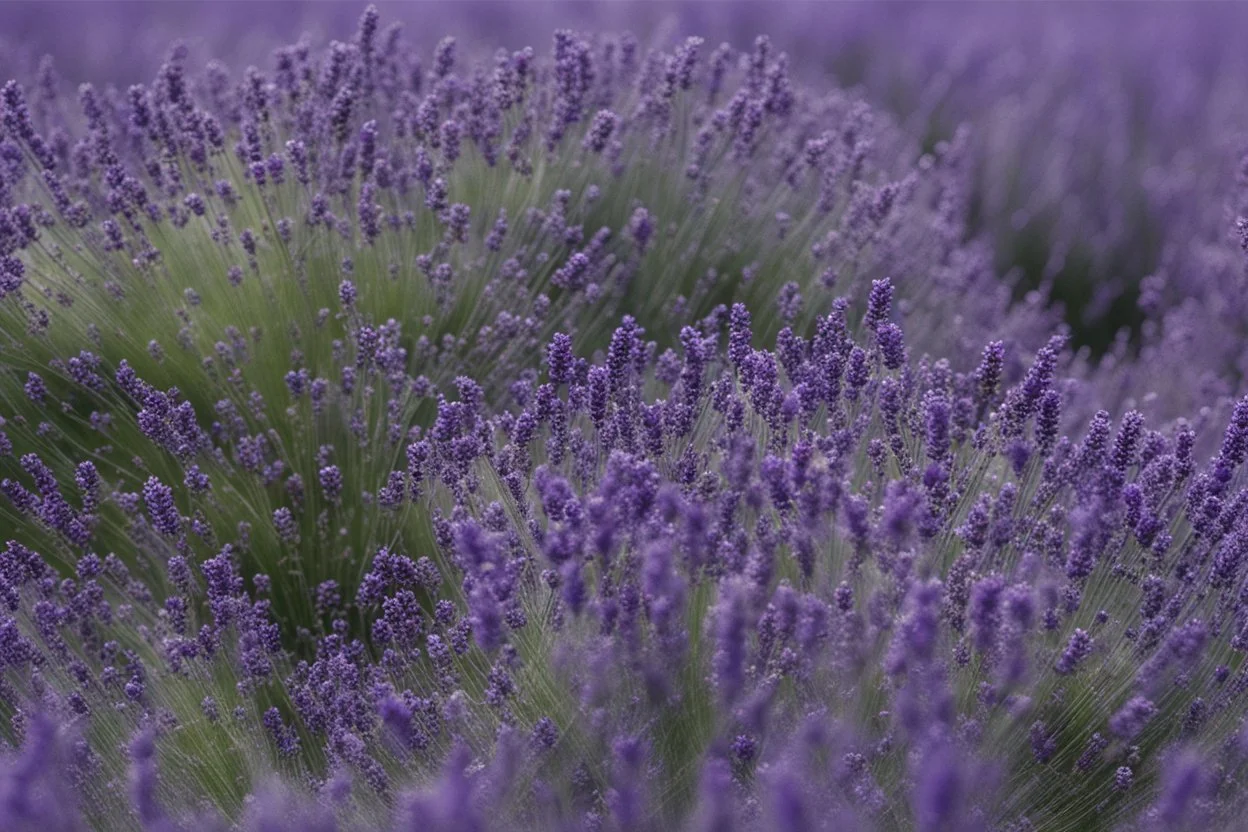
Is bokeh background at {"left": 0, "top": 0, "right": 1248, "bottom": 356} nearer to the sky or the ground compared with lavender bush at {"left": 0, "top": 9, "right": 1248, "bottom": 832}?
nearer to the sky

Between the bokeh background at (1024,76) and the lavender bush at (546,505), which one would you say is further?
the bokeh background at (1024,76)

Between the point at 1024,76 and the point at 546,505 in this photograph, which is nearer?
the point at 546,505

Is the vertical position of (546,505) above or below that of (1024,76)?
below

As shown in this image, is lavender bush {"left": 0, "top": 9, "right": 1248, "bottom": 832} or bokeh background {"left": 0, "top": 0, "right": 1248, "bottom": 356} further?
bokeh background {"left": 0, "top": 0, "right": 1248, "bottom": 356}

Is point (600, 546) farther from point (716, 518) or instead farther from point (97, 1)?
point (97, 1)

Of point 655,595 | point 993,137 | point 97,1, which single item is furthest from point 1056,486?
point 97,1

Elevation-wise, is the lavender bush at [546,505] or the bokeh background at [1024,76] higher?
the bokeh background at [1024,76]

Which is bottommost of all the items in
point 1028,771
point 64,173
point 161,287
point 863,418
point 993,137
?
point 1028,771

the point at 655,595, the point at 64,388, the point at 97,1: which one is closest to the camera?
the point at 655,595
